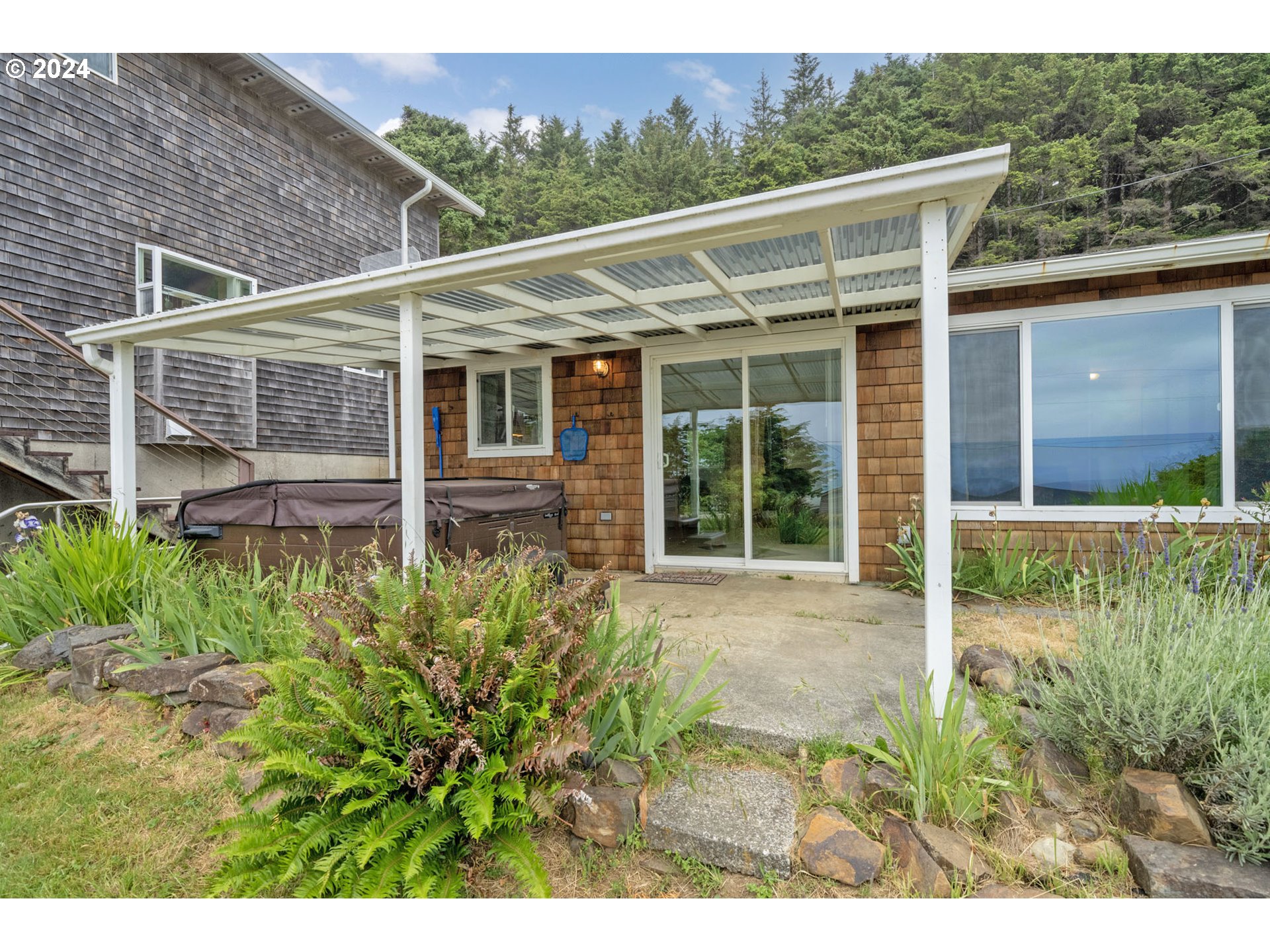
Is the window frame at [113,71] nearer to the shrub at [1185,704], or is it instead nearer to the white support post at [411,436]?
the white support post at [411,436]

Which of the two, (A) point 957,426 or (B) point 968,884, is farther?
(A) point 957,426

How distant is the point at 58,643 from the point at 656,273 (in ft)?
13.2

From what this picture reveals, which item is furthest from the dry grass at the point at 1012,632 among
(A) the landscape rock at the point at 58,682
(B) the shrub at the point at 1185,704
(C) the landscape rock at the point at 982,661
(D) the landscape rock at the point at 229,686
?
(A) the landscape rock at the point at 58,682

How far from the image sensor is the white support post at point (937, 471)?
239 cm

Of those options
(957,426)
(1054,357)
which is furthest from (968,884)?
(1054,357)

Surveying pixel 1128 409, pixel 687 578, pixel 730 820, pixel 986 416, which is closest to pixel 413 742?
pixel 730 820

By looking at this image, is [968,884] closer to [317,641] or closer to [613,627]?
[613,627]

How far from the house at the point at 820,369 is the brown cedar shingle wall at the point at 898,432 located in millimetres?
18

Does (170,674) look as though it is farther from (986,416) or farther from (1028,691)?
(986,416)

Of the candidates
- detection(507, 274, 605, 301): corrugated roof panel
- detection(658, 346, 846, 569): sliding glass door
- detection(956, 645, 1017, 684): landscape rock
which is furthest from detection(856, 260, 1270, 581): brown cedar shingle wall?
detection(507, 274, 605, 301): corrugated roof panel

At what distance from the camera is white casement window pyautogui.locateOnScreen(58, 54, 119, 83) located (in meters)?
6.62

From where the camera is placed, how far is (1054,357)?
4.98 m

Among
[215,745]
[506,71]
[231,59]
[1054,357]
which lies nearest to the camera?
[215,745]

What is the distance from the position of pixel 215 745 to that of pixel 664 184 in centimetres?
1994
